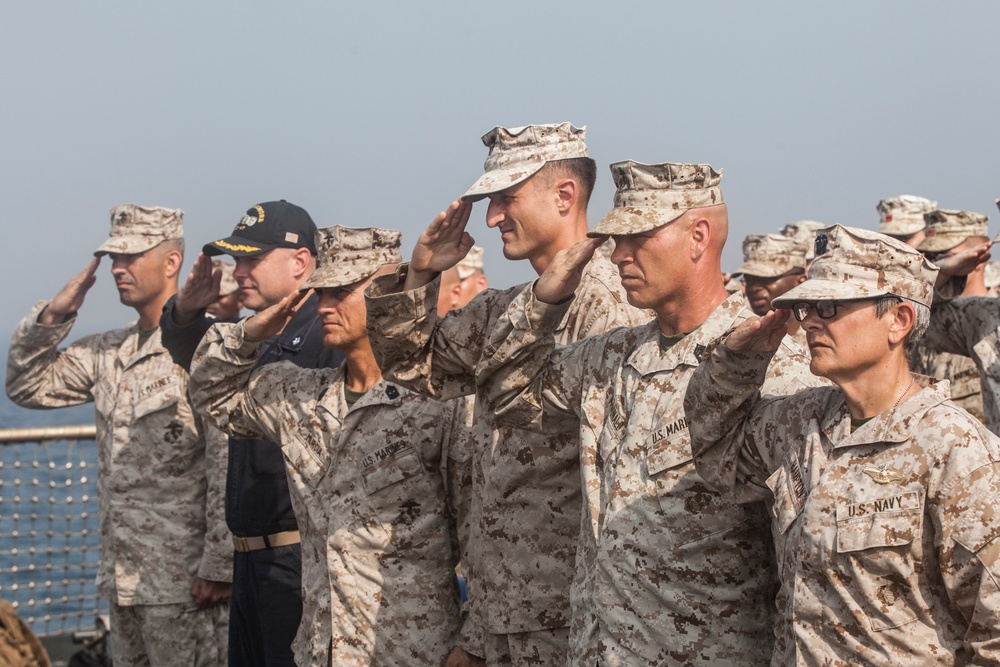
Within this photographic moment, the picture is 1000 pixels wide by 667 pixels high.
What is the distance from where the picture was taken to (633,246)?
348 centimetres

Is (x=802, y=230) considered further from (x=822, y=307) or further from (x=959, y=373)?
(x=822, y=307)

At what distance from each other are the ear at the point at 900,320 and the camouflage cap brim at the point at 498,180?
1.39 m

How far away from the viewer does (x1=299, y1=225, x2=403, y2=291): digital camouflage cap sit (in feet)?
15.0

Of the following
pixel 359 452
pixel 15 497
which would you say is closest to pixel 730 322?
pixel 359 452

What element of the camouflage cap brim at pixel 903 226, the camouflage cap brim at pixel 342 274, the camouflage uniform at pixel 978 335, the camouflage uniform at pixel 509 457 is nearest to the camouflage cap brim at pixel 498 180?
the camouflage uniform at pixel 509 457

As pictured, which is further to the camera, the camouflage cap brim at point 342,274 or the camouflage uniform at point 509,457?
the camouflage cap brim at point 342,274

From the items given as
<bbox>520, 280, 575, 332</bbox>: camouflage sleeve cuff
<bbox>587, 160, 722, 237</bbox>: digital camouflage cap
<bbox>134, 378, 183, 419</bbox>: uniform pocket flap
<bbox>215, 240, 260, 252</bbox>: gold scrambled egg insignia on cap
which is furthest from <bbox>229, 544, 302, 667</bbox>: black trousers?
<bbox>587, 160, 722, 237</bbox>: digital camouflage cap

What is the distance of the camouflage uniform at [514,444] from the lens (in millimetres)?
3980

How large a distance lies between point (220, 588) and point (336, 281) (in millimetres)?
2143

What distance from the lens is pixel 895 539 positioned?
2.68 metres

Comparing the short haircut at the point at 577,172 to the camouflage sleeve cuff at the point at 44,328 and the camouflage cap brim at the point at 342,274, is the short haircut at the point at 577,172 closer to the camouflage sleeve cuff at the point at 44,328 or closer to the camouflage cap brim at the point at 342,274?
the camouflage cap brim at the point at 342,274

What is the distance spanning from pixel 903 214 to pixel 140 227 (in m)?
5.21

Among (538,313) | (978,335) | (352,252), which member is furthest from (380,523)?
(978,335)

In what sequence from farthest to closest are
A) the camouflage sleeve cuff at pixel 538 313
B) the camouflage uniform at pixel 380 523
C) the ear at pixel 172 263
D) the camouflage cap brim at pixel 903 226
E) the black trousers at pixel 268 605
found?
the camouflage cap brim at pixel 903 226 < the ear at pixel 172 263 < the black trousers at pixel 268 605 < the camouflage uniform at pixel 380 523 < the camouflage sleeve cuff at pixel 538 313
